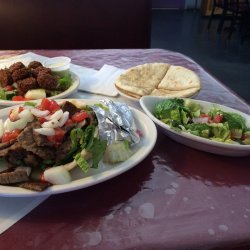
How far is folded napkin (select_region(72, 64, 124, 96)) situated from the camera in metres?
1.37

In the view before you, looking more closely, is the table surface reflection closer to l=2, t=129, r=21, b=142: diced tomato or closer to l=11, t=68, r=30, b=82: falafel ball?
l=2, t=129, r=21, b=142: diced tomato

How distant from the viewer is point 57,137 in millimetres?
794

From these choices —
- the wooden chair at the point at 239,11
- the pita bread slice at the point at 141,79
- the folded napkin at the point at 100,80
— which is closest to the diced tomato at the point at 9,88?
the folded napkin at the point at 100,80

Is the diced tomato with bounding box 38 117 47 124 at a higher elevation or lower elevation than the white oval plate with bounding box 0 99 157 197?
higher

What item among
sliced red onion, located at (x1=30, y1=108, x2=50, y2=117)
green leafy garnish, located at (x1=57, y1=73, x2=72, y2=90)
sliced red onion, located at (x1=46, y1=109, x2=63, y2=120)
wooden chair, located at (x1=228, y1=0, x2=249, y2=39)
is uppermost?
sliced red onion, located at (x1=46, y1=109, x2=63, y2=120)

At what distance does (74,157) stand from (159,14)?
7811 millimetres

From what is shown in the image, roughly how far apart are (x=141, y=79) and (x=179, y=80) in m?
0.16

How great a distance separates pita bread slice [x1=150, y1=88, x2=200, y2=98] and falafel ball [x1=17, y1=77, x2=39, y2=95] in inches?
17.8

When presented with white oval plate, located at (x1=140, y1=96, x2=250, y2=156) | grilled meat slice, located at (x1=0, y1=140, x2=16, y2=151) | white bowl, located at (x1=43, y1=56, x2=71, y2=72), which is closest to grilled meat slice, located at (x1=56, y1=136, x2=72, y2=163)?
grilled meat slice, located at (x1=0, y1=140, x2=16, y2=151)

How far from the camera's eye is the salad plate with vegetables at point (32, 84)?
1.21m

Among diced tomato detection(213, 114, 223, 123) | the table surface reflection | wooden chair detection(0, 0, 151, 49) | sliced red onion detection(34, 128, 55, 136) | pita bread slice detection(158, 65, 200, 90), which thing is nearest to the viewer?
the table surface reflection

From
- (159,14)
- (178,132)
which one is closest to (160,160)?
(178,132)

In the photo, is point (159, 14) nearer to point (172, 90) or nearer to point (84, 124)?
point (172, 90)

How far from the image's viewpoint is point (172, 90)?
4.42 ft
